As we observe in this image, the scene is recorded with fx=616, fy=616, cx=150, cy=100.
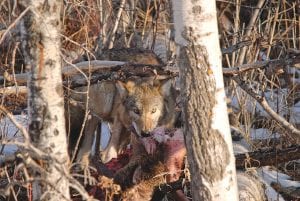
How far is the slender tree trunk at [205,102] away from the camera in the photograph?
11.1ft

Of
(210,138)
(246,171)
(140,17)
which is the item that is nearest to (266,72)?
(246,171)

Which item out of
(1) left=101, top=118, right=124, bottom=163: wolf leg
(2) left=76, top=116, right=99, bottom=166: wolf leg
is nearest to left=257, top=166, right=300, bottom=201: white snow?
(1) left=101, top=118, right=124, bottom=163: wolf leg

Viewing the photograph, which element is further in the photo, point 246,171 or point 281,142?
point 281,142

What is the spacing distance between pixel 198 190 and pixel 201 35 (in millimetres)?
896

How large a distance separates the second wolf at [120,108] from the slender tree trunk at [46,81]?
131 inches

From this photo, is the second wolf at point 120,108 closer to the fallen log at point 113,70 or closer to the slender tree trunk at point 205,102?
the fallen log at point 113,70

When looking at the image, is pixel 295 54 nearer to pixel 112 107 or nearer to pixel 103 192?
pixel 103 192

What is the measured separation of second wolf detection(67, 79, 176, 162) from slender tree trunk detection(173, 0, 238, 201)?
2.81m

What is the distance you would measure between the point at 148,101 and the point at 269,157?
182 centimetres

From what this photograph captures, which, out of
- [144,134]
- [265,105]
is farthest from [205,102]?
[144,134]

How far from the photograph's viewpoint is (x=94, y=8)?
24.1 ft

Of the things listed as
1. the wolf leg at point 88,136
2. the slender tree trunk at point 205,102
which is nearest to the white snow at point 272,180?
the wolf leg at point 88,136

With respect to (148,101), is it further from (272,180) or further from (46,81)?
(46,81)

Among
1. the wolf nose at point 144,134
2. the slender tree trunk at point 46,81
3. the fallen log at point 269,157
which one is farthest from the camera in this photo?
the wolf nose at point 144,134
